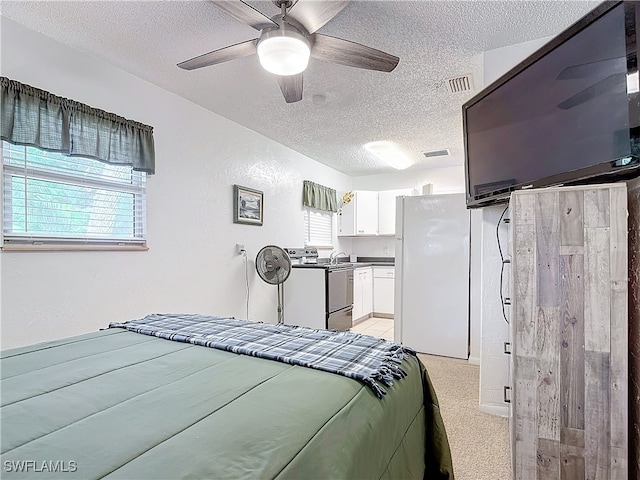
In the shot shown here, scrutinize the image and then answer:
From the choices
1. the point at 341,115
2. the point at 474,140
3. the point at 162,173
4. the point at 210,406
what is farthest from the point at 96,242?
the point at 474,140

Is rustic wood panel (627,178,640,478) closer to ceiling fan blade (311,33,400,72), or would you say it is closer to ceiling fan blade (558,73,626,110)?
ceiling fan blade (558,73,626,110)

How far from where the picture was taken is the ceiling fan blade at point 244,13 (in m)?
1.56

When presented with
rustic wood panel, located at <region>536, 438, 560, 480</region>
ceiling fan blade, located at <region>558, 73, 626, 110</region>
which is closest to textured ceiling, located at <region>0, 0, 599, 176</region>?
ceiling fan blade, located at <region>558, 73, 626, 110</region>

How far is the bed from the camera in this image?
2.29 feet

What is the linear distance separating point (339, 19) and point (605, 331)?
2.03 m

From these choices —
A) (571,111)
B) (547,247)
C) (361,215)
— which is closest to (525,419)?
(547,247)

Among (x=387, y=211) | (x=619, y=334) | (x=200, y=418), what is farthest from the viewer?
(x=387, y=211)

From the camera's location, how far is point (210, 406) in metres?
0.92

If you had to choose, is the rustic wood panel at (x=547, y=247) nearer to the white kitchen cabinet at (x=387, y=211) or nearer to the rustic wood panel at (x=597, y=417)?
the rustic wood panel at (x=597, y=417)

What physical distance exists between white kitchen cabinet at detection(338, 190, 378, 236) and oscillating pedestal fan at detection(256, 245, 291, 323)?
239cm

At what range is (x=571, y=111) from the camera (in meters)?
1.51

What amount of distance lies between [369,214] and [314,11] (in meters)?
4.46

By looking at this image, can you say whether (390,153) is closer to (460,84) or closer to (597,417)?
(460,84)

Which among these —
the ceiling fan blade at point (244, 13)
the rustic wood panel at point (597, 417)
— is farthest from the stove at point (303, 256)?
the rustic wood panel at point (597, 417)
